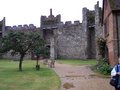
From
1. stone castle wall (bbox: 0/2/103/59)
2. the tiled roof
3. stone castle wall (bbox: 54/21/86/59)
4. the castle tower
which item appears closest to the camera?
the tiled roof

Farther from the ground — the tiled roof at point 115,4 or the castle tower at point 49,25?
the castle tower at point 49,25

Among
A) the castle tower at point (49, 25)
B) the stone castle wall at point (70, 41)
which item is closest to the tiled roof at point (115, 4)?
the stone castle wall at point (70, 41)

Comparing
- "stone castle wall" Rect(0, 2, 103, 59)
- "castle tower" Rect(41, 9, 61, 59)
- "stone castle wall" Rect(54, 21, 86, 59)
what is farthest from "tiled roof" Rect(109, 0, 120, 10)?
"castle tower" Rect(41, 9, 61, 59)

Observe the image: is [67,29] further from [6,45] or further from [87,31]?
[6,45]

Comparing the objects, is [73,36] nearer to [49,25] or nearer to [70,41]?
[70,41]

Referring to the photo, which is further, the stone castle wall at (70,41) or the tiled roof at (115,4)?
the stone castle wall at (70,41)

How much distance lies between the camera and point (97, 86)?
18.4 m

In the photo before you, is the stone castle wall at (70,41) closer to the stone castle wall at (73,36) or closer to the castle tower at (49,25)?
the stone castle wall at (73,36)

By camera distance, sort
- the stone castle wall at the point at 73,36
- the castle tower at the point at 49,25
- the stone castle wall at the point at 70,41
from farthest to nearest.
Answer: the castle tower at the point at 49,25, the stone castle wall at the point at 70,41, the stone castle wall at the point at 73,36

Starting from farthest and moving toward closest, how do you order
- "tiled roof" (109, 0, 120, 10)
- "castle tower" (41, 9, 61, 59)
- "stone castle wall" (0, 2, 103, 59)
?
"castle tower" (41, 9, 61, 59), "stone castle wall" (0, 2, 103, 59), "tiled roof" (109, 0, 120, 10)

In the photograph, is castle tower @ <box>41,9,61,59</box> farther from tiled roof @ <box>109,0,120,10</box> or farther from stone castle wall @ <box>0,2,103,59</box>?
tiled roof @ <box>109,0,120,10</box>

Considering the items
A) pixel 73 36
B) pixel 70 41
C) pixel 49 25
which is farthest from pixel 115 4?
pixel 49 25

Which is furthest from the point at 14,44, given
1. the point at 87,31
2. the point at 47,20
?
the point at 47,20

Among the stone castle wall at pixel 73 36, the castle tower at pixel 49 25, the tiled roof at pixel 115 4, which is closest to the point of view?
the tiled roof at pixel 115 4
